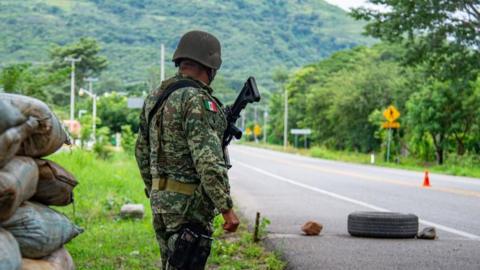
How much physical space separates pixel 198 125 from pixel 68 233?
44.8 inches

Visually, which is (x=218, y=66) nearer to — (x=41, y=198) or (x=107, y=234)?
(x=41, y=198)

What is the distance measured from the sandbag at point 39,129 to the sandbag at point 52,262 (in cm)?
58

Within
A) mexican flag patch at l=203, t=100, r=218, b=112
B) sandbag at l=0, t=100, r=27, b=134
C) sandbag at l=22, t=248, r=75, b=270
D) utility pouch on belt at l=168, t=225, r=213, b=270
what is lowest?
sandbag at l=22, t=248, r=75, b=270

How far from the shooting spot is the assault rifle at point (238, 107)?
5.38 meters

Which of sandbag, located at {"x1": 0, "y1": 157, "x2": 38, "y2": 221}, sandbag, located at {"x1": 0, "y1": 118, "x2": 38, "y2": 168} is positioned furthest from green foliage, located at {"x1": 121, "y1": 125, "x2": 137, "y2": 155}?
sandbag, located at {"x1": 0, "y1": 118, "x2": 38, "y2": 168}

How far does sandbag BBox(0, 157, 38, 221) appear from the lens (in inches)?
170

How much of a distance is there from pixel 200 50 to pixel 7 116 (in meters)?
1.37

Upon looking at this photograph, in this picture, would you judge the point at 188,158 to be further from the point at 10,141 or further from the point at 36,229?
the point at 10,141

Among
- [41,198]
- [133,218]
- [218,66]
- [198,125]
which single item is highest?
[218,66]

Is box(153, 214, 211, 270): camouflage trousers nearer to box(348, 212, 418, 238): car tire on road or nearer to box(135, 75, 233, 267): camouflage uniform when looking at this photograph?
box(135, 75, 233, 267): camouflage uniform

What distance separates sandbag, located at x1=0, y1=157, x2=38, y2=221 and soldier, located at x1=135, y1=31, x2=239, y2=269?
0.72 meters

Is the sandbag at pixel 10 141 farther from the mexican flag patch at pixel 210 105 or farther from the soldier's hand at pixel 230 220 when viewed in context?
the soldier's hand at pixel 230 220

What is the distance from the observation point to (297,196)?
59.5 feet

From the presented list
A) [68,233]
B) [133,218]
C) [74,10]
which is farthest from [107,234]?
[74,10]
